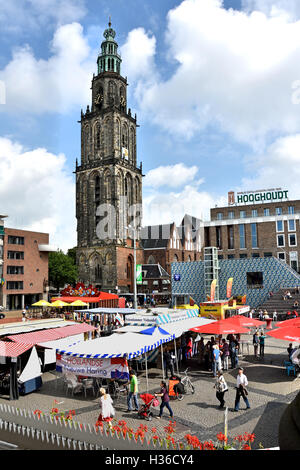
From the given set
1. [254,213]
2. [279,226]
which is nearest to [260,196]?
[254,213]

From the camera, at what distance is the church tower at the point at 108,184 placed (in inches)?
3098

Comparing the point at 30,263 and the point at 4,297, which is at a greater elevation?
the point at 30,263

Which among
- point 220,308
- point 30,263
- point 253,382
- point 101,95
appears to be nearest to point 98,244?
point 30,263

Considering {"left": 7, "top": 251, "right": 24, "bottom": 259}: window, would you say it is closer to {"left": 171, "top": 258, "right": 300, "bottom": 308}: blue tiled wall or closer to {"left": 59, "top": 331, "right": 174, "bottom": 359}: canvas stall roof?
{"left": 171, "top": 258, "right": 300, "bottom": 308}: blue tiled wall

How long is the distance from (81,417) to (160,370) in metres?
7.64

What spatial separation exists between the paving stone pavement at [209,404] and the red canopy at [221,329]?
79.8 inches

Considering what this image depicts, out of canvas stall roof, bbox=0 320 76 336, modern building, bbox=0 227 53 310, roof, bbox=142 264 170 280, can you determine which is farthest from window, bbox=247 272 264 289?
canvas stall roof, bbox=0 320 76 336

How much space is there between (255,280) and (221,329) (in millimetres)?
34631

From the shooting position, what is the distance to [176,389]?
13.8 m

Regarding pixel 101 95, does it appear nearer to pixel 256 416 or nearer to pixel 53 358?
pixel 53 358

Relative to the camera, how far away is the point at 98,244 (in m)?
79.9

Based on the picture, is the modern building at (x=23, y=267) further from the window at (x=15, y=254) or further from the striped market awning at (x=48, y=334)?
the striped market awning at (x=48, y=334)

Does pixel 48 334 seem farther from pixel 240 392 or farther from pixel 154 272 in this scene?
pixel 154 272

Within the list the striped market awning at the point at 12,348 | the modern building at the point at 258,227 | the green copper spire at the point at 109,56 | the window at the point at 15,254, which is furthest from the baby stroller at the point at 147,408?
the green copper spire at the point at 109,56
